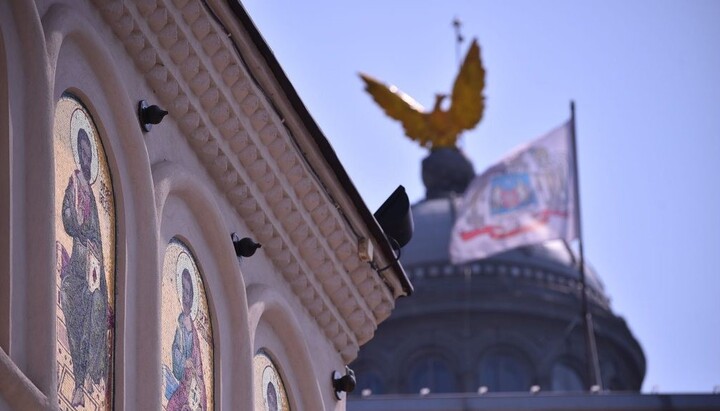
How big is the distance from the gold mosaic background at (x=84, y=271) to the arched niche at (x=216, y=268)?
1.10 metres

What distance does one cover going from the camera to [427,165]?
70.7 meters

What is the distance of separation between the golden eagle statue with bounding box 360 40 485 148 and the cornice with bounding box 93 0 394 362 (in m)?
44.0

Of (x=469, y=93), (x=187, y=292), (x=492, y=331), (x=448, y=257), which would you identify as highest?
(x=469, y=93)

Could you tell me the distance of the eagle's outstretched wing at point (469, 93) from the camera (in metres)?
63.0

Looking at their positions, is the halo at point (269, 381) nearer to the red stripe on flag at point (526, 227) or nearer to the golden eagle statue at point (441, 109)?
the red stripe on flag at point (526, 227)

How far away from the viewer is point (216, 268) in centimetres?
1622

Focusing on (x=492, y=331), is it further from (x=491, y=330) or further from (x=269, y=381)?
(x=269, y=381)

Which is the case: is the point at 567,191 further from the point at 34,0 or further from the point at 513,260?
the point at 34,0

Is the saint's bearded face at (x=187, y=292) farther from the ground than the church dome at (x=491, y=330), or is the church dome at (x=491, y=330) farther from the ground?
the church dome at (x=491, y=330)

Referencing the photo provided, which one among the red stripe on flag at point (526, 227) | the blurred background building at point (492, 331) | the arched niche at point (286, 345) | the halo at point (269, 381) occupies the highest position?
the blurred background building at point (492, 331)

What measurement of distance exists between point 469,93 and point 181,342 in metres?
49.3

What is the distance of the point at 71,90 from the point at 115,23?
85 centimetres

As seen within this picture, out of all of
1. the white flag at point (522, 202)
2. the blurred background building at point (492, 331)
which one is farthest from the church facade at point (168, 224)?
the blurred background building at point (492, 331)

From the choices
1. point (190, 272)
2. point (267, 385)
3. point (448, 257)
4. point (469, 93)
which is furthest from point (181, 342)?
point (448, 257)
